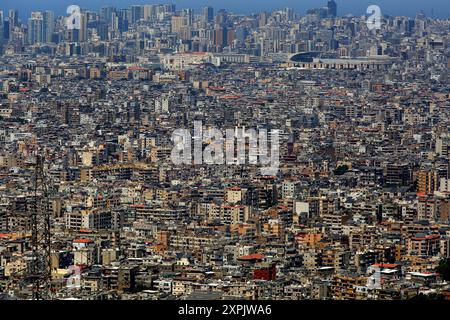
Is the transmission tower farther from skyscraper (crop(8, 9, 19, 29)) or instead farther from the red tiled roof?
skyscraper (crop(8, 9, 19, 29))

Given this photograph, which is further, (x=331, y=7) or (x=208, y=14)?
(x=208, y=14)

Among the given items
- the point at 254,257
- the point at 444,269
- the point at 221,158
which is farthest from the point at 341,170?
the point at 444,269

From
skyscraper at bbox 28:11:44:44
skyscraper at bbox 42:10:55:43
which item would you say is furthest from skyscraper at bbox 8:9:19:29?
skyscraper at bbox 42:10:55:43

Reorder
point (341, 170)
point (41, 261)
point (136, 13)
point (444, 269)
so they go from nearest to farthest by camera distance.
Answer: point (41, 261), point (444, 269), point (341, 170), point (136, 13)

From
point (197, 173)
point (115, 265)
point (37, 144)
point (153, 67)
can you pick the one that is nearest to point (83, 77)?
point (153, 67)

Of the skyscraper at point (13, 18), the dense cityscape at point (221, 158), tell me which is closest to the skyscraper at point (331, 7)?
the dense cityscape at point (221, 158)

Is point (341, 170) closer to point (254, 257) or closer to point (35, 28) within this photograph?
point (254, 257)

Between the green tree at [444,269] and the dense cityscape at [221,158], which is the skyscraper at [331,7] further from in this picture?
the green tree at [444,269]
